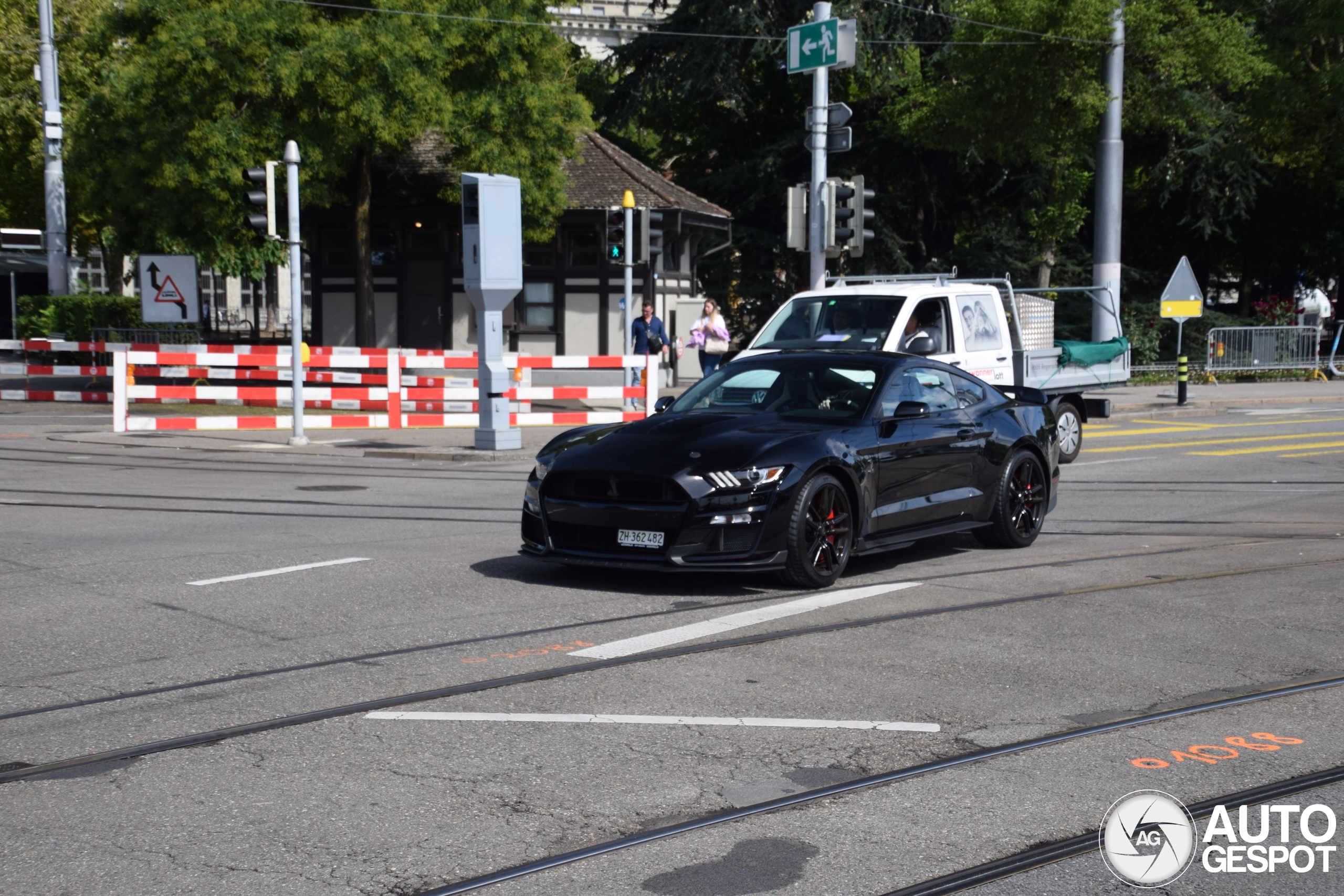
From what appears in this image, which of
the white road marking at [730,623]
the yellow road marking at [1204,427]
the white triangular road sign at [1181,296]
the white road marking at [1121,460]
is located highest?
the white triangular road sign at [1181,296]

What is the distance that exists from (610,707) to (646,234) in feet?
51.9

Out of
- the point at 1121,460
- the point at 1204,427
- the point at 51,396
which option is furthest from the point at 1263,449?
the point at 51,396

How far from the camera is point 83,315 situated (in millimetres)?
31797

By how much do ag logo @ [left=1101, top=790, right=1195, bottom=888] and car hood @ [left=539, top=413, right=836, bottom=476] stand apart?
12.7ft

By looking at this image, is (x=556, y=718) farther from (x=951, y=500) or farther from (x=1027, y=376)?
(x=1027, y=376)

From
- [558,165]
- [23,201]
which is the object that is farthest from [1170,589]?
[23,201]

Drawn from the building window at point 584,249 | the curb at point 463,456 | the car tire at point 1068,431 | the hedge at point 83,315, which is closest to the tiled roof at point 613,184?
the building window at point 584,249

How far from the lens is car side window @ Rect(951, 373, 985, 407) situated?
1060 centimetres

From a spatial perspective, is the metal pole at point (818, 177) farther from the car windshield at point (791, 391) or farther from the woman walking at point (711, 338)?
the car windshield at point (791, 391)

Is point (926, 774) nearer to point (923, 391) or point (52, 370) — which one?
point (923, 391)

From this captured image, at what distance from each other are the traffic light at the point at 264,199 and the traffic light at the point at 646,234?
525 centimetres

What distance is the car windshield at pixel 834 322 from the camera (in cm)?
1560

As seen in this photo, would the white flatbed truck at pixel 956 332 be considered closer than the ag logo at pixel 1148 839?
No

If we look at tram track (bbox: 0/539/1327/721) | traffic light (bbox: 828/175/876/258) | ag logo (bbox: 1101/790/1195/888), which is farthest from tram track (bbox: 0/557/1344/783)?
traffic light (bbox: 828/175/876/258)
